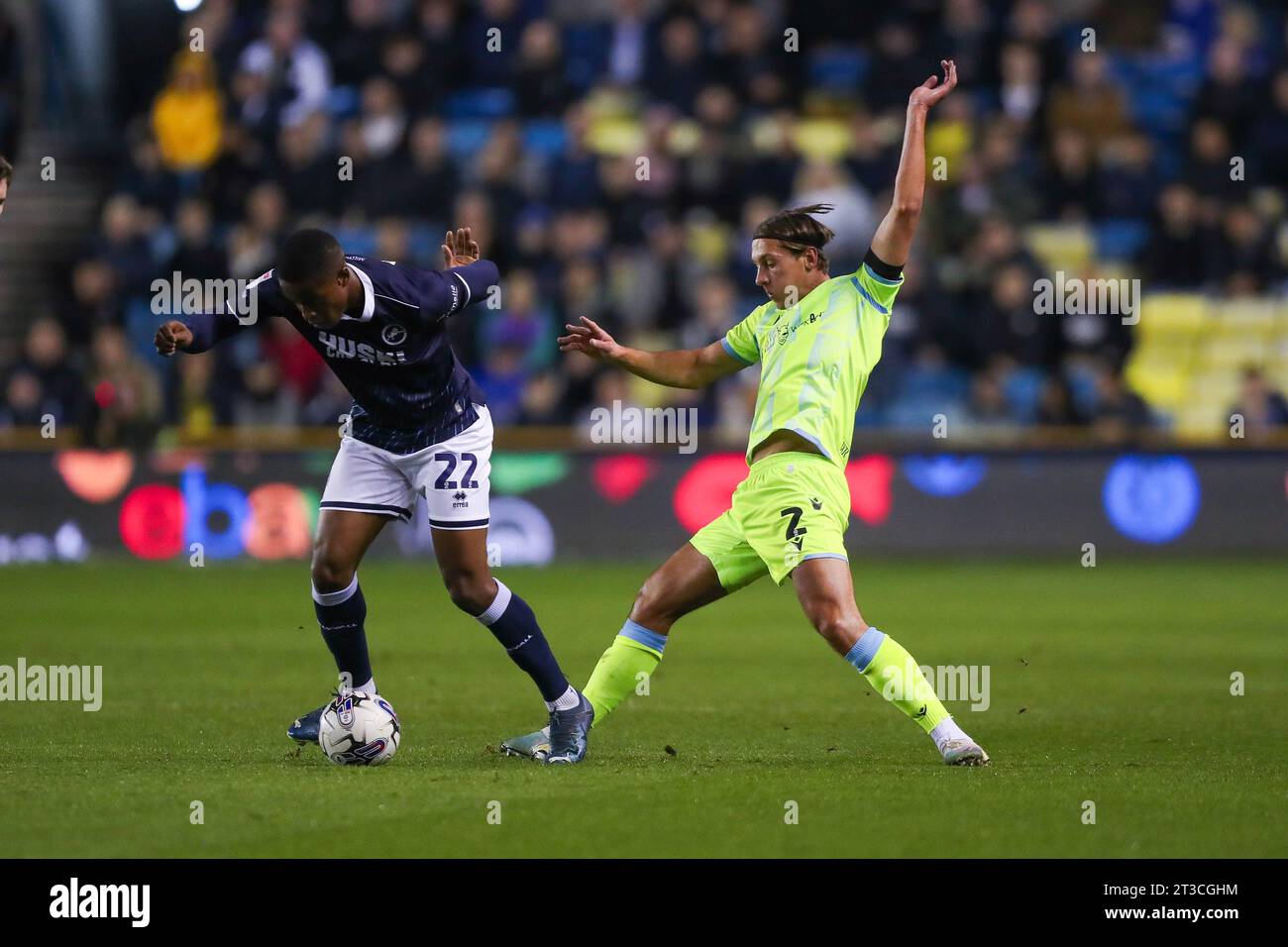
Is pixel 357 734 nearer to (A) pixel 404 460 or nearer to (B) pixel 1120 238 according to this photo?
(A) pixel 404 460

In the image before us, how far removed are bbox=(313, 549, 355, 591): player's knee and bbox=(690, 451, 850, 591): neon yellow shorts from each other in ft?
4.47

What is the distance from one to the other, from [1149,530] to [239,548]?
8056 millimetres

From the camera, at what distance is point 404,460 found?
774 cm

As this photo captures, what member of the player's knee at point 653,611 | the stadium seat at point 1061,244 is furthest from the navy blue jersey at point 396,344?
the stadium seat at point 1061,244

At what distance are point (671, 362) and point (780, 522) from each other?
38.6 inches

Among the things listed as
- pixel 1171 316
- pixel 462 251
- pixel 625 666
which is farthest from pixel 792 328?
pixel 1171 316

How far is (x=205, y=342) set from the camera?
298 inches

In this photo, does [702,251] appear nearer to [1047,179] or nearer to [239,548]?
[1047,179]

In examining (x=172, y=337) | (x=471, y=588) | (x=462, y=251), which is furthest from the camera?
(x=462, y=251)

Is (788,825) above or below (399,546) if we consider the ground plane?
below

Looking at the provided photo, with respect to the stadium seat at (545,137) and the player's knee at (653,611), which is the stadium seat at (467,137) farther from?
the player's knee at (653,611)

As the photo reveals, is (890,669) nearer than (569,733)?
Yes

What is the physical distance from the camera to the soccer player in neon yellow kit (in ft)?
24.0

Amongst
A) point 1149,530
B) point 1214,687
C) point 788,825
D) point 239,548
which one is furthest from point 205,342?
point 1149,530
